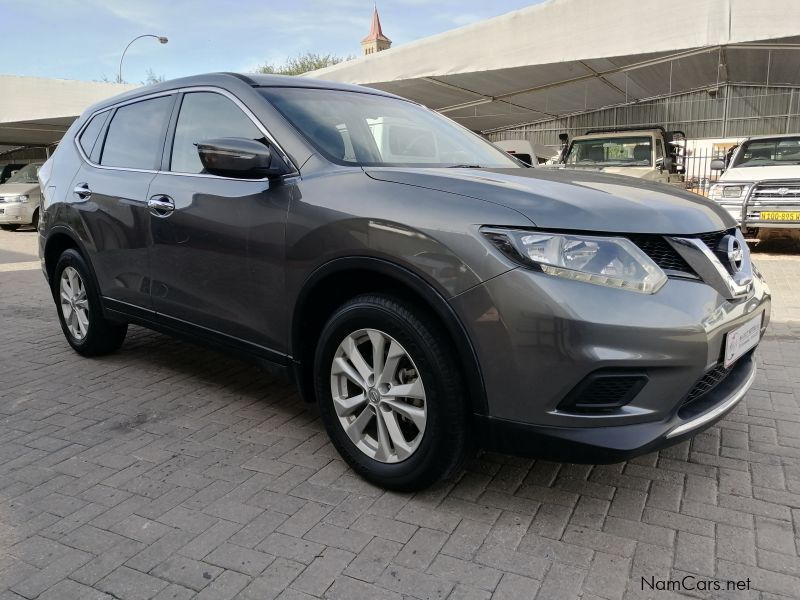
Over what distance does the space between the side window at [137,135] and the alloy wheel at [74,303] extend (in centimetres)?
90

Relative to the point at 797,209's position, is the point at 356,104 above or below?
above

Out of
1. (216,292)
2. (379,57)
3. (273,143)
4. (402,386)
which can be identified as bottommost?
(402,386)

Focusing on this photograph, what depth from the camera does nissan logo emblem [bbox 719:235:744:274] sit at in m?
2.51

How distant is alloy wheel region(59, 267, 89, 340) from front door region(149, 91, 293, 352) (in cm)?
115

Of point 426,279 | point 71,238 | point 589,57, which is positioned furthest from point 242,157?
point 589,57

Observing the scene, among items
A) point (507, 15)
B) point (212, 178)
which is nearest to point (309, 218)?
point (212, 178)

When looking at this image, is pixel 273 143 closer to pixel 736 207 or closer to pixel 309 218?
pixel 309 218

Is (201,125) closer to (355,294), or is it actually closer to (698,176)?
(355,294)

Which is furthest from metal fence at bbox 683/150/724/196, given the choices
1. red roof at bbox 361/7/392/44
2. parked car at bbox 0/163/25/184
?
red roof at bbox 361/7/392/44

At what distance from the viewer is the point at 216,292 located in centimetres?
319

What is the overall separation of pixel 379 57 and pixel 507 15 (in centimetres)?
327

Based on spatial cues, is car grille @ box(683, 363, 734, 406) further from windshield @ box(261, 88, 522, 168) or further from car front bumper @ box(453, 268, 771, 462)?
windshield @ box(261, 88, 522, 168)

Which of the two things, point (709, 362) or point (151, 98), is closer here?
point (709, 362)

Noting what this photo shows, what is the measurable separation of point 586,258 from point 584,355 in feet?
1.07
